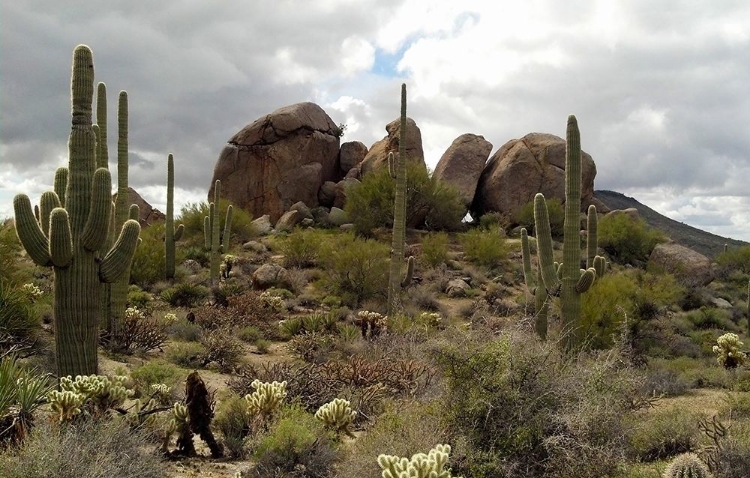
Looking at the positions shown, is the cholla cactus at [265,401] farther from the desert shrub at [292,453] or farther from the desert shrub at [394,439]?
the desert shrub at [394,439]

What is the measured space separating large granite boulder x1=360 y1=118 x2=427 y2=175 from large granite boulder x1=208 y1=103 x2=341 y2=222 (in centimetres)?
326

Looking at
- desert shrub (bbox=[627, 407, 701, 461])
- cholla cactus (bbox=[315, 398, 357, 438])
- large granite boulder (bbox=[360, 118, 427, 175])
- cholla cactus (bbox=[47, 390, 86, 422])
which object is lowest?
desert shrub (bbox=[627, 407, 701, 461])

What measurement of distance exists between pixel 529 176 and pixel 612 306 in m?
22.1

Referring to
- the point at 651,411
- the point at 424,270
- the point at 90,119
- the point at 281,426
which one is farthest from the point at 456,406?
the point at 424,270

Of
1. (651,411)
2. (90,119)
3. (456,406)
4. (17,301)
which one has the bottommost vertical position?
(651,411)

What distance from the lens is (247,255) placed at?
2881cm

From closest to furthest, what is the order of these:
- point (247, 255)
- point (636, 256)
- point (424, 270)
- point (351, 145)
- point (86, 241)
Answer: point (86, 241) → point (424, 270) → point (247, 255) → point (636, 256) → point (351, 145)

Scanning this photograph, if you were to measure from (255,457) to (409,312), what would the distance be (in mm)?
12602

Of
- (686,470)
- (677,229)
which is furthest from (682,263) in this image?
(677,229)

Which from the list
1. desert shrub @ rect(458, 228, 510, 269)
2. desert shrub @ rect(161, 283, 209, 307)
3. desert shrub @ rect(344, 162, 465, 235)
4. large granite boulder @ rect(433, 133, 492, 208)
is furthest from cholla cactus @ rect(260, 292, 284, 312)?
large granite boulder @ rect(433, 133, 492, 208)

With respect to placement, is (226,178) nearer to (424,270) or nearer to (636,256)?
(424,270)

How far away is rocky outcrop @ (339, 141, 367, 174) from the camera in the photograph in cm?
4341

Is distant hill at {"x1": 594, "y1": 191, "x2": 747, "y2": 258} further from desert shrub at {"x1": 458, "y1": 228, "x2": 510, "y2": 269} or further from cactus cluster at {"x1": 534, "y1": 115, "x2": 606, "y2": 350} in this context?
cactus cluster at {"x1": 534, "y1": 115, "x2": 606, "y2": 350}

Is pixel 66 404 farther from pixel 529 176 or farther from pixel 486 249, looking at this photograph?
pixel 529 176
